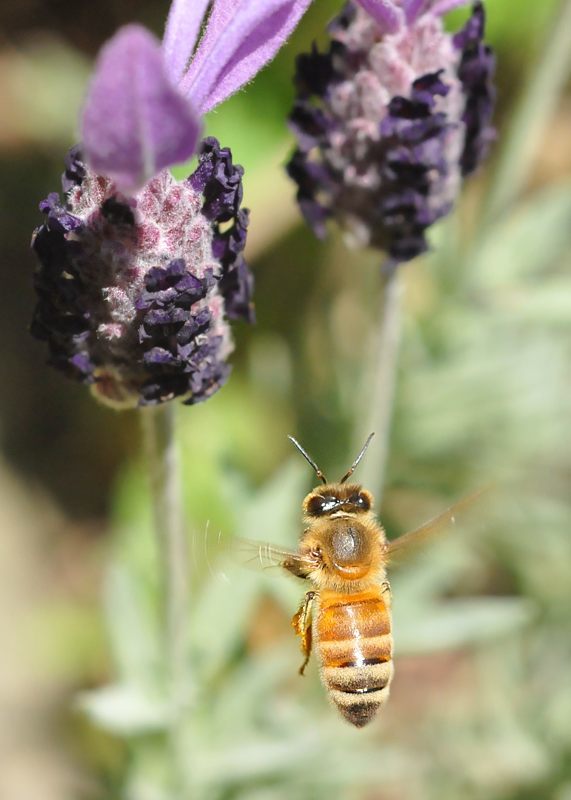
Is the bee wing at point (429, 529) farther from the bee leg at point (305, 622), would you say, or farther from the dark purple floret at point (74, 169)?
→ the dark purple floret at point (74, 169)

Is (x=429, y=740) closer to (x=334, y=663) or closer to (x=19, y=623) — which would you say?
(x=19, y=623)

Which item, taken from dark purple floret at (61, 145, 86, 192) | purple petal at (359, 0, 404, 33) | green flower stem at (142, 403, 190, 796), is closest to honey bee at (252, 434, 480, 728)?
green flower stem at (142, 403, 190, 796)

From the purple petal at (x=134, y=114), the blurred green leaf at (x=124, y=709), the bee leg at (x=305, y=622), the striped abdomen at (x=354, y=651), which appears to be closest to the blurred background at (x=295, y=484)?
the blurred green leaf at (x=124, y=709)

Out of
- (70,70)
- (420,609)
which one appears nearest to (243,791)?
(420,609)

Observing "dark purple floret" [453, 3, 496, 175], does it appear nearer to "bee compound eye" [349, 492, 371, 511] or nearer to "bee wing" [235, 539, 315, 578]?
"bee compound eye" [349, 492, 371, 511]

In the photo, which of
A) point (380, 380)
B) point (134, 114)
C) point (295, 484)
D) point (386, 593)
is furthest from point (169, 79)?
point (295, 484)

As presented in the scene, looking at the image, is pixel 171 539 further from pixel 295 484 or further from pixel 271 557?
pixel 295 484
